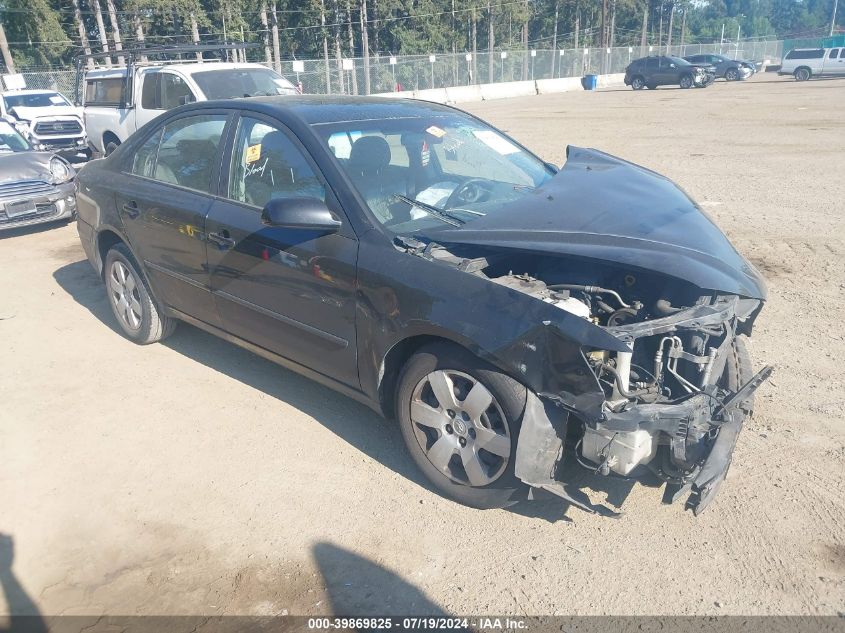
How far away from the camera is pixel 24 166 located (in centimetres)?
885

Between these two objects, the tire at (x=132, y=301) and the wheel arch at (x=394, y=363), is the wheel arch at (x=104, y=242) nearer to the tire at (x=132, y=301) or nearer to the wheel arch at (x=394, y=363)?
the tire at (x=132, y=301)

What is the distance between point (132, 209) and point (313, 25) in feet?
192

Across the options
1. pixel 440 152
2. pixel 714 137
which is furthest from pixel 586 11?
pixel 440 152

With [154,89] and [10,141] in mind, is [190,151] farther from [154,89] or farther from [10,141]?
[154,89]

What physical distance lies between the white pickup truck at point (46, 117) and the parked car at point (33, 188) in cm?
650

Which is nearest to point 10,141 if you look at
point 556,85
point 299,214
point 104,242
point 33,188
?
point 33,188

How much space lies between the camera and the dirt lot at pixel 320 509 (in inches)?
107

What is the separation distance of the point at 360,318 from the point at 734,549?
1.96 meters

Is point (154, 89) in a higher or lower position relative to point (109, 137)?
higher

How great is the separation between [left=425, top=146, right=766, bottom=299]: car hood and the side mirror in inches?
20.5

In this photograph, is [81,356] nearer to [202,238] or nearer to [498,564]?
[202,238]

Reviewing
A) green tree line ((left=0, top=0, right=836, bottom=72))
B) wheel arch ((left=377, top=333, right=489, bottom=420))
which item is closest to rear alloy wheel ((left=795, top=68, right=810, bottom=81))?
green tree line ((left=0, top=0, right=836, bottom=72))

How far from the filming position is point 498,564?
2.85 m

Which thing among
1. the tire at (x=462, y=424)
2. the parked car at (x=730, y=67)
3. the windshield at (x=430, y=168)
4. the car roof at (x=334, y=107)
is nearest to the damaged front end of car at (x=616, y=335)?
the tire at (x=462, y=424)
